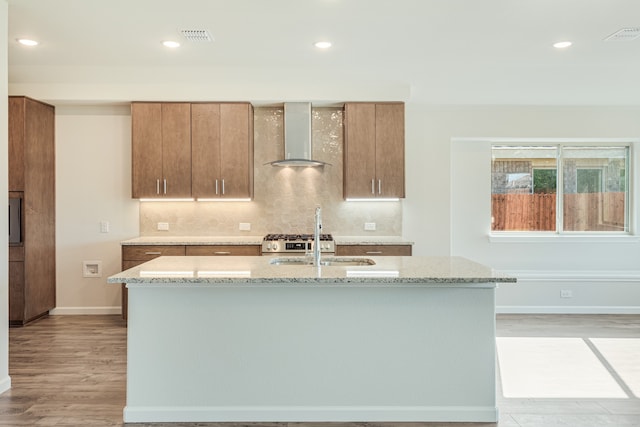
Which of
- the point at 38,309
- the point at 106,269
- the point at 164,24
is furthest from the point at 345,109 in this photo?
the point at 38,309

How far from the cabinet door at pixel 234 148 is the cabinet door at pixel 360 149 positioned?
1060mm

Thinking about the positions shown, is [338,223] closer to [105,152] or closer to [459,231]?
[459,231]

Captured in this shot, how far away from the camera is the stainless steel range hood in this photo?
5.28 meters

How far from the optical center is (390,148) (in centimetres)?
527

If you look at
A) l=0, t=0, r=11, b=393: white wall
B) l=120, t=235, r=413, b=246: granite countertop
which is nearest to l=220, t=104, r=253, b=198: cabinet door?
l=120, t=235, r=413, b=246: granite countertop

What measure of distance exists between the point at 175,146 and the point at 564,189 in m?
4.74

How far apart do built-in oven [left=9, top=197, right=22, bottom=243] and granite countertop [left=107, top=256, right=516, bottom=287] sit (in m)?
2.58

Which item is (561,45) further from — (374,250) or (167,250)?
(167,250)

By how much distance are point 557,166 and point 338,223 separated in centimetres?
294

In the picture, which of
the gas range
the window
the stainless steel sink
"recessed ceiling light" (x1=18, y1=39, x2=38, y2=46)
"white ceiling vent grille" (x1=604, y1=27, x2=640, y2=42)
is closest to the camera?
the stainless steel sink

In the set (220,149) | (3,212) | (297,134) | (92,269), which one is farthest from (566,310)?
(3,212)

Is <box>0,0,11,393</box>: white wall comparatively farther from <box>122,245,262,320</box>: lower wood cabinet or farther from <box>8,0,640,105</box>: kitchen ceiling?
<box>122,245,262,320</box>: lower wood cabinet

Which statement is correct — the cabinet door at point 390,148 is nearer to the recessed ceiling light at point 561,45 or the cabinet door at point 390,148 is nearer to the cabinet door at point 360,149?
the cabinet door at point 360,149

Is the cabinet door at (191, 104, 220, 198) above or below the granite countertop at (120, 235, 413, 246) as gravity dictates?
above
